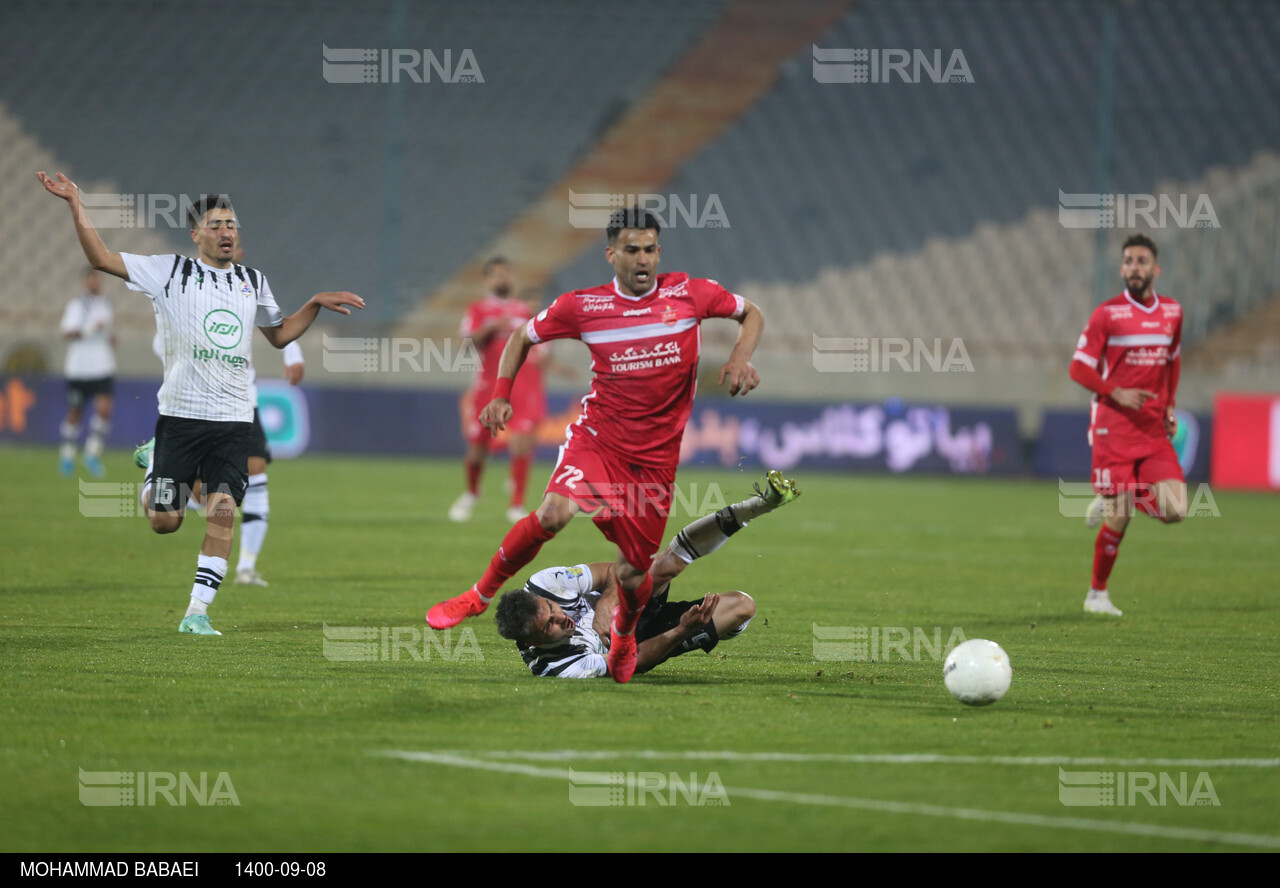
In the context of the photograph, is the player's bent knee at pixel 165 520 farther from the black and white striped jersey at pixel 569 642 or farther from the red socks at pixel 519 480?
the red socks at pixel 519 480

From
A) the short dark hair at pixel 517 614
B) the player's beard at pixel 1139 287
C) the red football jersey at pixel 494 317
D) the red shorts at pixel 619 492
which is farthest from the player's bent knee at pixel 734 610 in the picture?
the red football jersey at pixel 494 317

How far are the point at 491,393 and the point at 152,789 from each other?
454 inches

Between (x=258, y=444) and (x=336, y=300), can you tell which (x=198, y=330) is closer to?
(x=336, y=300)

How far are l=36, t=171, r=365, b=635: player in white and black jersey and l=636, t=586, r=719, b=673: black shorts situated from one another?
2.22 meters

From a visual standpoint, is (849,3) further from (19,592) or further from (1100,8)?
(19,592)

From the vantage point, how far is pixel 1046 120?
3073 cm

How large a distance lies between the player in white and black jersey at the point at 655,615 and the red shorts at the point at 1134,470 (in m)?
4.01

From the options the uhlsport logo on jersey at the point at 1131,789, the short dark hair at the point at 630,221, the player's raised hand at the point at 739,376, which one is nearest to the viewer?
the uhlsport logo on jersey at the point at 1131,789

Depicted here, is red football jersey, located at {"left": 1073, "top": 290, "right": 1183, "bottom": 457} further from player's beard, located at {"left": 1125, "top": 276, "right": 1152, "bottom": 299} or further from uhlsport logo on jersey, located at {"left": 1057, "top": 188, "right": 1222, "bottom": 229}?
uhlsport logo on jersey, located at {"left": 1057, "top": 188, "right": 1222, "bottom": 229}

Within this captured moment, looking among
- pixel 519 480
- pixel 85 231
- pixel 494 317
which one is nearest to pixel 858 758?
pixel 85 231

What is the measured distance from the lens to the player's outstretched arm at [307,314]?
815cm

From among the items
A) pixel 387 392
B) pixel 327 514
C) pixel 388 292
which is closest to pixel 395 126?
pixel 388 292

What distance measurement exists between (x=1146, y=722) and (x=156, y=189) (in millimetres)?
26528

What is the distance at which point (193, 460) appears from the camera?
325 inches
